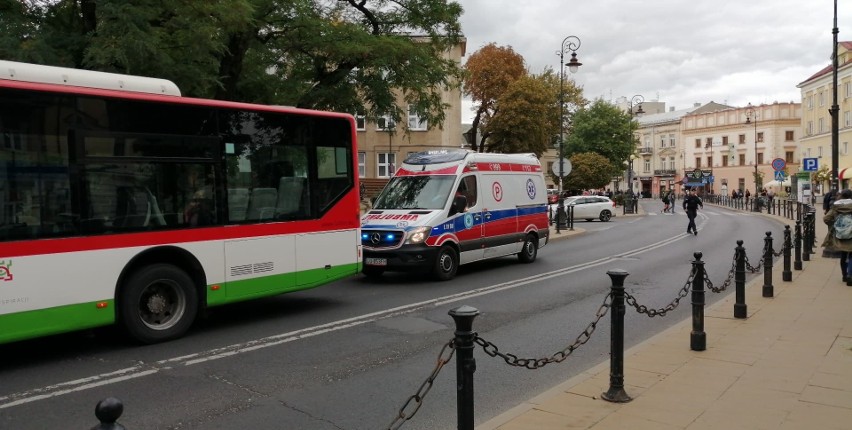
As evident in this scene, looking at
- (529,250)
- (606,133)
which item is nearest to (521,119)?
(606,133)

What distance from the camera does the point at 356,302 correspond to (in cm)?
1046

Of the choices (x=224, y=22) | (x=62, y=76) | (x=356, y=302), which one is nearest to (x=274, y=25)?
(x=224, y=22)

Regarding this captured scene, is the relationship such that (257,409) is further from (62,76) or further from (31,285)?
(62,76)

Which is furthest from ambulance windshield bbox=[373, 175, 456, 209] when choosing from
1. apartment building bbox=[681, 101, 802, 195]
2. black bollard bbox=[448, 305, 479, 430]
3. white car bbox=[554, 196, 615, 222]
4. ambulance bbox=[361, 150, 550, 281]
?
apartment building bbox=[681, 101, 802, 195]

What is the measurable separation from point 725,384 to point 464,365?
3.24 metres

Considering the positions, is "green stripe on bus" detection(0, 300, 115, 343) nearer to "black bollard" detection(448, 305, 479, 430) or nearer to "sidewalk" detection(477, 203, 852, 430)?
"sidewalk" detection(477, 203, 852, 430)

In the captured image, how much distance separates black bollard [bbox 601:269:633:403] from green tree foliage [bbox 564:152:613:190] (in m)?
51.6

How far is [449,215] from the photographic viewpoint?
503 inches

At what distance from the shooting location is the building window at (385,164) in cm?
4602

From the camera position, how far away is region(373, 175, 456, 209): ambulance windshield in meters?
13.0

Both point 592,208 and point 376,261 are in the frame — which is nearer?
point 376,261

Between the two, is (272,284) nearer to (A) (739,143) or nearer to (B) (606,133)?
(B) (606,133)

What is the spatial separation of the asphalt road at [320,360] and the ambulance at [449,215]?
0.66 meters

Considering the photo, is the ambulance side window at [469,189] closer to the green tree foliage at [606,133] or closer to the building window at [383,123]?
the building window at [383,123]
